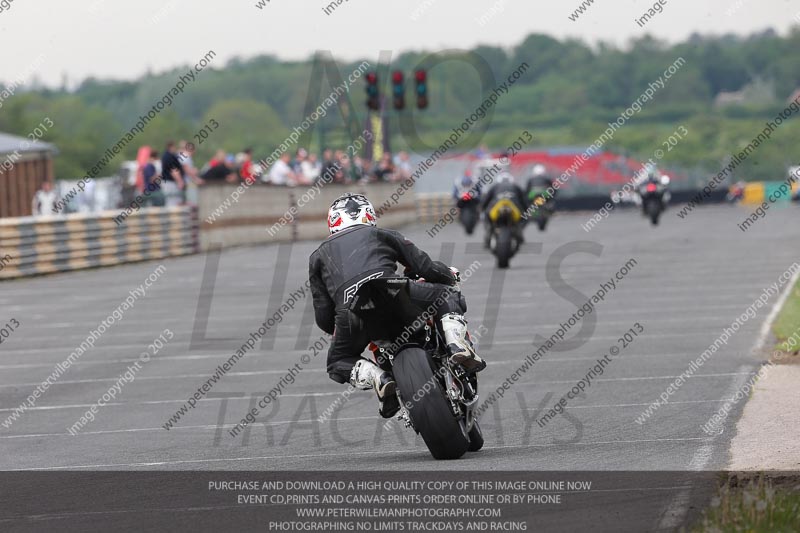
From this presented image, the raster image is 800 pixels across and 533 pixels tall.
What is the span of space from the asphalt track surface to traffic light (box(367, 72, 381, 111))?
15.3 metres

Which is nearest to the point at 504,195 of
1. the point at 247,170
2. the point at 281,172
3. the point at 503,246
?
the point at 503,246

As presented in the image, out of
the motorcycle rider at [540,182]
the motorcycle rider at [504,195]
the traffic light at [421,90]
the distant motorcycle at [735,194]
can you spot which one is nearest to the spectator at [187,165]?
the motorcycle rider at [540,182]

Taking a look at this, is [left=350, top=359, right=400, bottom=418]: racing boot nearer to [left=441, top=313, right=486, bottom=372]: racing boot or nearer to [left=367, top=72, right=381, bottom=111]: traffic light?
[left=441, top=313, right=486, bottom=372]: racing boot

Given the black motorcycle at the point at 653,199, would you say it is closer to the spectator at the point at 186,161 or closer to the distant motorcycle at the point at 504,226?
the spectator at the point at 186,161

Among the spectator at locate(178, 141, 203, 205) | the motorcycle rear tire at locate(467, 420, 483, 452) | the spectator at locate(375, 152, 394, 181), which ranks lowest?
the spectator at locate(375, 152, 394, 181)

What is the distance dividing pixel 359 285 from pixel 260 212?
2746 centimetres

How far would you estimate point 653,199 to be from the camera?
139 feet

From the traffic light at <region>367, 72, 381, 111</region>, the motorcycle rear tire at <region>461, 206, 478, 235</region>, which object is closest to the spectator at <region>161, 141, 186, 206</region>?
the motorcycle rear tire at <region>461, 206, 478, 235</region>

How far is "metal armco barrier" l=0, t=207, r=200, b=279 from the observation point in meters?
26.7

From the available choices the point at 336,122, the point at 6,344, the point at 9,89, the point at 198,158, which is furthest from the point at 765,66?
the point at 6,344

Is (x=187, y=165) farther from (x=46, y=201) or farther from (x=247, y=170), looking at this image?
(x=46, y=201)
